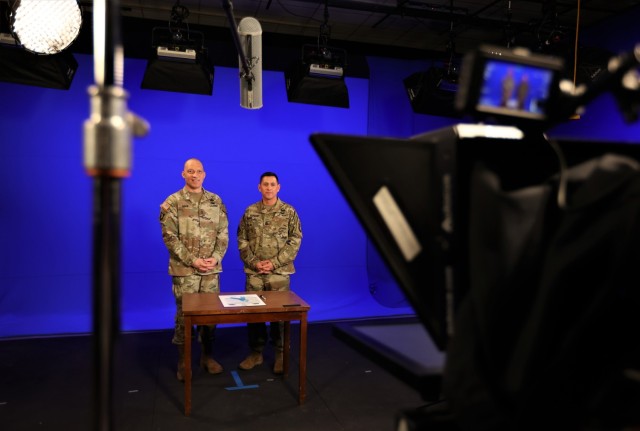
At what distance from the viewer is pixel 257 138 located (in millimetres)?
4867

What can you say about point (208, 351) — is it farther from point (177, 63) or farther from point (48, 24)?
point (48, 24)

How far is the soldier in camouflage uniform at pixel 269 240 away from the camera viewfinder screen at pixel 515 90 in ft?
10.1

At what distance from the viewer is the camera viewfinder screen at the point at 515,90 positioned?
0.62m

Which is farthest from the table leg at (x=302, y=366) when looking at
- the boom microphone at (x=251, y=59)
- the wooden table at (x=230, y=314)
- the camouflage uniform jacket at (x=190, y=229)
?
the boom microphone at (x=251, y=59)

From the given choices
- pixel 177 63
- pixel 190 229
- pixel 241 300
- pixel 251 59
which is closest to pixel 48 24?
pixel 251 59

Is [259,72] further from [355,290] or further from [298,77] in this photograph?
[355,290]

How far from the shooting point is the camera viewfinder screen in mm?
624

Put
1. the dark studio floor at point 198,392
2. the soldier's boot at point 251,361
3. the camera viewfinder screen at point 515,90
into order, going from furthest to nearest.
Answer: the soldier's boot at point 251,361 < the dark studio floor at point 198,392 < the camera viewfinder screen at point 515,90

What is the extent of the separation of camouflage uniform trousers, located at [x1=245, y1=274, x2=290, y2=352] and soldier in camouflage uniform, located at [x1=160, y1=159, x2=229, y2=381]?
0.29 metres

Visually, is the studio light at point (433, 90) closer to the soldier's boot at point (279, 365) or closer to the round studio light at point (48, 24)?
the soldier's boot at point (279, 365)

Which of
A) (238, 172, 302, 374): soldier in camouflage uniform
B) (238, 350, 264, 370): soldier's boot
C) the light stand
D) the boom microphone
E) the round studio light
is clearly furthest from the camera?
(238, 172, 302, 374): soldier in camouflage uniform

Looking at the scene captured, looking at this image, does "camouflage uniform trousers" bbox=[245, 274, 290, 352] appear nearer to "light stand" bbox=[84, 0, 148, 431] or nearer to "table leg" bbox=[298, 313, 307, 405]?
"table leg" bbox=[298, 313, 307, 405]

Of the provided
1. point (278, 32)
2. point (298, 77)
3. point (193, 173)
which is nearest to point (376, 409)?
point (193, 173)

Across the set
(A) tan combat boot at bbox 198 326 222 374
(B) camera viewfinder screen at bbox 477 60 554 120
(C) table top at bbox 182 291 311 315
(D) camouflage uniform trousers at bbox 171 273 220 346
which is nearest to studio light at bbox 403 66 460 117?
(C) table top at bbox 182 291 311 315
